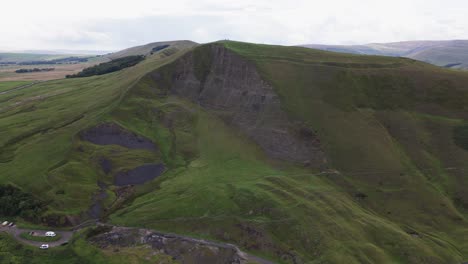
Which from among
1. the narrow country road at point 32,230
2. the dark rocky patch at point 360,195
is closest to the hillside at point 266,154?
the dark rocky patch at point 360,195

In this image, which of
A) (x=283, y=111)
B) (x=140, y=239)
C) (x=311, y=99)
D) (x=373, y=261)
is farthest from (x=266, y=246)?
(x=311, y=99)

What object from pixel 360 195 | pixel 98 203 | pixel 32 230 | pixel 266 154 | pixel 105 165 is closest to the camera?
pixel 32 230

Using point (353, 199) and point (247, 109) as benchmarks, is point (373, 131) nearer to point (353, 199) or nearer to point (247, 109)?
point (353, 199)

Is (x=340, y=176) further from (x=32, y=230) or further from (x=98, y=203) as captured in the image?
(x=32, y=230)

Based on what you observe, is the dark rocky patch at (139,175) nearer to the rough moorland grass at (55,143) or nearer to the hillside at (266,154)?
the hillside at (266,154)

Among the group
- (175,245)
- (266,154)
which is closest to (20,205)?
(175,245)

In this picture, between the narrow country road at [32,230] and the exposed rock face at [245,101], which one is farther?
the exposed rock face at [245,101]

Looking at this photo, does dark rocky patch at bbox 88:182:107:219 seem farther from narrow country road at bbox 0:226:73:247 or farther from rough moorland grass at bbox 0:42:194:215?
narrow country road at bbox 0:226:73:247

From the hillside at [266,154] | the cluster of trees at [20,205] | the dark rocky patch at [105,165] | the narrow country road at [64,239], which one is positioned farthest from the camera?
the dark rocky patch at [105,165]
